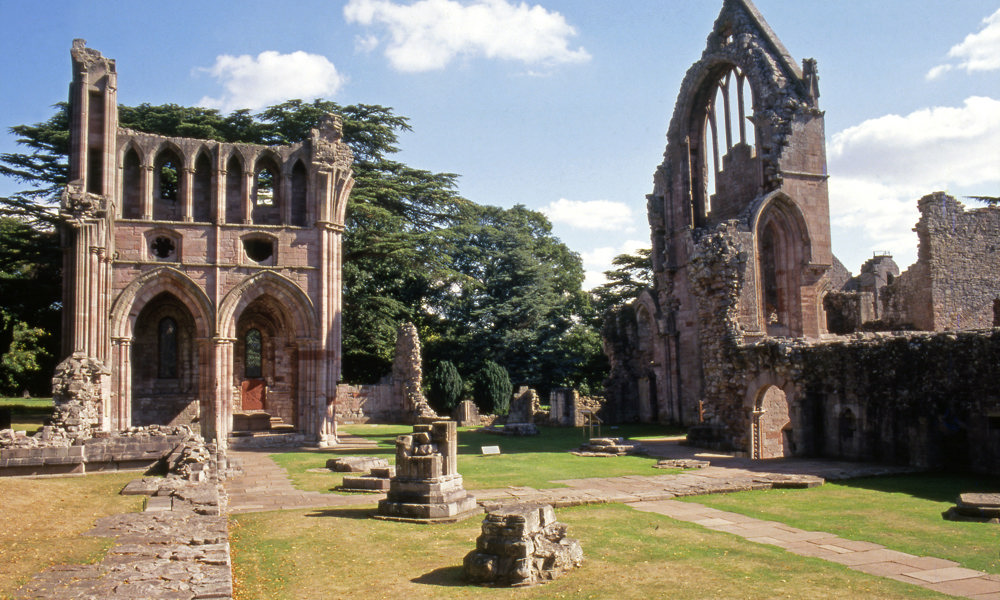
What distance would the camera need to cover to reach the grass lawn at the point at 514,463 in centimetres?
1402

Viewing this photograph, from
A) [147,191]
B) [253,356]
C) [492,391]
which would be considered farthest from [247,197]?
[492,391]

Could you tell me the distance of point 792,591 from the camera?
21.2 feet

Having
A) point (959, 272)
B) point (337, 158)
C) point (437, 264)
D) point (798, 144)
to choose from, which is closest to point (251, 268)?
point (337, 158)

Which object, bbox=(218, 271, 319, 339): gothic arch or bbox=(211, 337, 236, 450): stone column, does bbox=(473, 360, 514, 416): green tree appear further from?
bbox=(211, 337, 236, 450): stone column

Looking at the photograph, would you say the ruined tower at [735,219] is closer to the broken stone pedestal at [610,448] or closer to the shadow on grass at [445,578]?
the broken stone pedestal at [610,448]

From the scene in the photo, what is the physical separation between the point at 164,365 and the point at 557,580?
71.8 ft

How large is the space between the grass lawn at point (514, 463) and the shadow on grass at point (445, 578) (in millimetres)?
5466

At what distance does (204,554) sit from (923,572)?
259 inches

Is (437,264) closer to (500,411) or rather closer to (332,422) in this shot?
→ (500,411)

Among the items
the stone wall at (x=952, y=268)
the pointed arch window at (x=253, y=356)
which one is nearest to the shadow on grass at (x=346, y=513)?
the pointed arch window at (x=253, y=356)

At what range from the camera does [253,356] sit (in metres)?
28.1

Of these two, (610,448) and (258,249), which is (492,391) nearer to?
(258,249)

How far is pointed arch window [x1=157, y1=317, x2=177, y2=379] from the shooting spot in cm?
2535

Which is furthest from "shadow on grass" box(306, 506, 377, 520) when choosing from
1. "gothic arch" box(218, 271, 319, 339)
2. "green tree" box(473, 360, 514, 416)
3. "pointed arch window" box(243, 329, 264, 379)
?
"green tree" box(473, 360, 514, 416)
